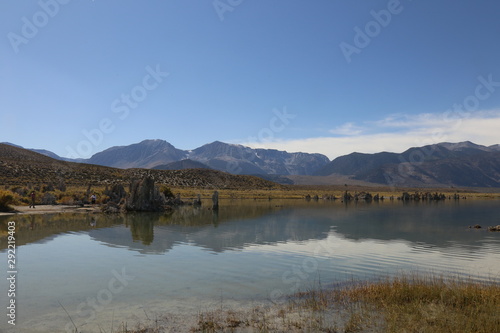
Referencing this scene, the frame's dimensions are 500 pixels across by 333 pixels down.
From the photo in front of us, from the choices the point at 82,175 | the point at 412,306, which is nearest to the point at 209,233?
the point at 412,306

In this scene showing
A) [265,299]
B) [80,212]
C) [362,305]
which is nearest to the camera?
[362,305]

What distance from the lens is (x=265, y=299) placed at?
13273 millimetres

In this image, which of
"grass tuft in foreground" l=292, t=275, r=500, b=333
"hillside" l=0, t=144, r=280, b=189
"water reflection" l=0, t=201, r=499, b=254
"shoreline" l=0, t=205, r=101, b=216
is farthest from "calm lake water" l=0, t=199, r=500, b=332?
"hillside" l=0, t=144, r=280, b=189

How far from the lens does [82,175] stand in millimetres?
101250

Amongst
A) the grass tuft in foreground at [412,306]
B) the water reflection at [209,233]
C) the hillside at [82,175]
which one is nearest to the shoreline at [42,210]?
the water reflection at [209,233]

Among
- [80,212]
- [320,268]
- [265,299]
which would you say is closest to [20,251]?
[265,299]

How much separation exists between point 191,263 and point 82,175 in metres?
94.1

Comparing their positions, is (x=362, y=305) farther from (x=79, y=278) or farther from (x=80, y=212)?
(x=80, y=212)

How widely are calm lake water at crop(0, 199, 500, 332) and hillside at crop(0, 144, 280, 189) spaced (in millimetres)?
30931

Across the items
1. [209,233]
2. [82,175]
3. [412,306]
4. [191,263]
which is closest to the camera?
[412,306]

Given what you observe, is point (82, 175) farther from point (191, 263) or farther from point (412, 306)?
point (412, 306)

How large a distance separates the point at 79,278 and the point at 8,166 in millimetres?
91434

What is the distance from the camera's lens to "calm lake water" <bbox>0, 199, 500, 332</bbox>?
41.0 feet

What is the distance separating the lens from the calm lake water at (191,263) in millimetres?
12495
